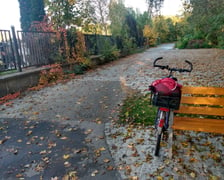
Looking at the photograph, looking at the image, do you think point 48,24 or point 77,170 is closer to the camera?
point 77,170

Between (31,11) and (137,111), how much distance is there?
26.8ft

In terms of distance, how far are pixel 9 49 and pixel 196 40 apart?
67.3 feet

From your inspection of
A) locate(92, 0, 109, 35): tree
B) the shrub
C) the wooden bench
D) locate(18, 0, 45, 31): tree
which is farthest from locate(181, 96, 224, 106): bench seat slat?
locate(92, 0, 109, 35): tree

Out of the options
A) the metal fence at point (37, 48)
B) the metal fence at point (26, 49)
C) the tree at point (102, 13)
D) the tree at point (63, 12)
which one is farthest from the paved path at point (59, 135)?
the tree at point (102, 13)

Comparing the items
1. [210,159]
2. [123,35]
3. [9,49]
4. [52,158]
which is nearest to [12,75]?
[9,49]

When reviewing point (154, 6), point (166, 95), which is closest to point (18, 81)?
point (166, 95)

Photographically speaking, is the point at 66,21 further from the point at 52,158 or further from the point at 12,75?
the point at 52,158

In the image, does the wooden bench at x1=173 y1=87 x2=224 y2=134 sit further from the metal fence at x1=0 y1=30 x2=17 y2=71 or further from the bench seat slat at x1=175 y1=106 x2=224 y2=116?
the metal fence at x1=0 y1=30 x2=17 y2=71

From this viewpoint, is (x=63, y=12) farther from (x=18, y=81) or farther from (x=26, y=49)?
(x=18, y=81)

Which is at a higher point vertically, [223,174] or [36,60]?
[36,60]

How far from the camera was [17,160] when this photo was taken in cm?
279

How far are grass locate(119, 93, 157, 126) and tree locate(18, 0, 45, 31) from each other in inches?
284

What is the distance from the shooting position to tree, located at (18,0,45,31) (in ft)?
31.7

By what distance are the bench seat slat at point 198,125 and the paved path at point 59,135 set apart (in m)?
0.96
